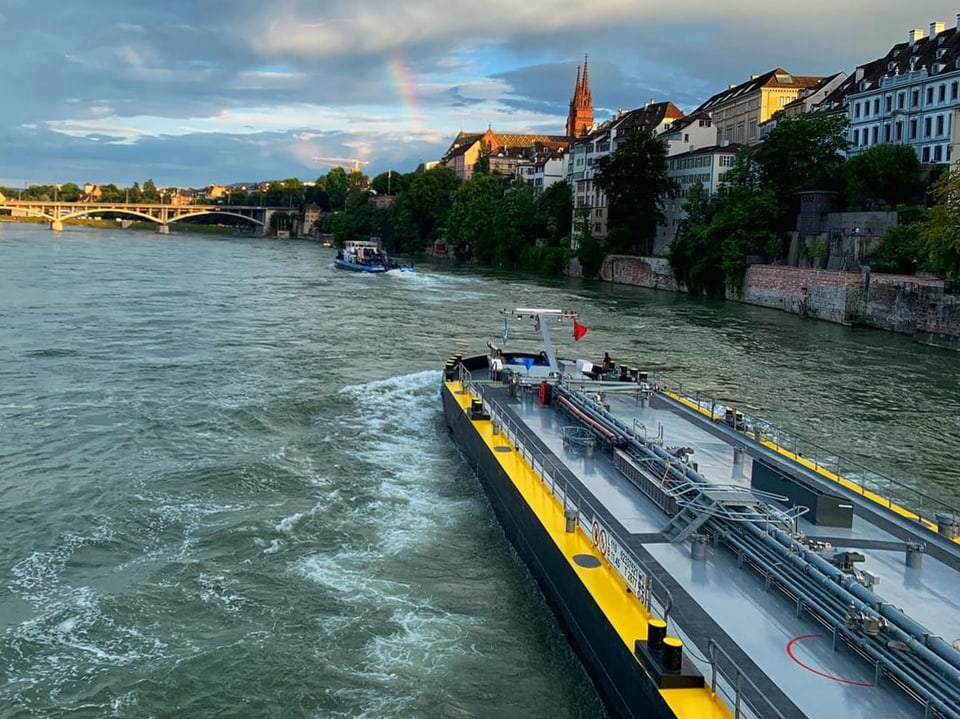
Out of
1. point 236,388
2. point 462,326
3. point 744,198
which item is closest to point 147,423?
point 236,388

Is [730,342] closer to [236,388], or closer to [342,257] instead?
[236,388]


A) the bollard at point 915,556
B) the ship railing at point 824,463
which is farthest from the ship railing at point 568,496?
the ship railing at point 824,463

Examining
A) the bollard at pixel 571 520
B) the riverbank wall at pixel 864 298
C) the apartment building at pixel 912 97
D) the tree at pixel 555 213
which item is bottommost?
the bollard at pixel 571 520

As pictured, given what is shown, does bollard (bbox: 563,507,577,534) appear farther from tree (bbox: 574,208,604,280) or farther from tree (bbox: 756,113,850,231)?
tree (bbox: 574,208,604,280)

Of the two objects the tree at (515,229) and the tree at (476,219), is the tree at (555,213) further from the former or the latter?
the tree at (476,219)

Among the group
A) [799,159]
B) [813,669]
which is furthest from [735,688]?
[799,159]

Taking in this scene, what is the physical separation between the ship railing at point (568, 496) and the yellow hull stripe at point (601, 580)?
0.08 m

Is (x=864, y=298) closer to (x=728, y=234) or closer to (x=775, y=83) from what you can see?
(x=728, y=234)

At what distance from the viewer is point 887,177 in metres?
52.5

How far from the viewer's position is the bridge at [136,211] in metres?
141

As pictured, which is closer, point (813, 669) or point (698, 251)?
point (813, 669)

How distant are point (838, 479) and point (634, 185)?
204ft

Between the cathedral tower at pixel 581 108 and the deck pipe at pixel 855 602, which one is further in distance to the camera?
the cathedral tower at pixel 581 108

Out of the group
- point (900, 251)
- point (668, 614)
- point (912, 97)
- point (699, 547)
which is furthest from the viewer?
point (912, 97)
